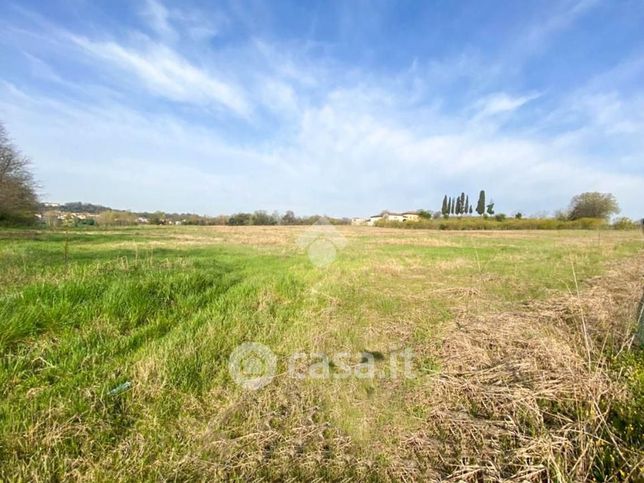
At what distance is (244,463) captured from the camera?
2334mm

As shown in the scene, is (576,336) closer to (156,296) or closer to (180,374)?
(180,374)

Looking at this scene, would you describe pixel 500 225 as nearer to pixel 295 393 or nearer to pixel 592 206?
pixel 592 206

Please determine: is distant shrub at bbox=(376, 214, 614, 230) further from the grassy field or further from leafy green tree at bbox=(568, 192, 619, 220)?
the grassy field

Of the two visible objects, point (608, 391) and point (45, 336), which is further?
point (45, 336)

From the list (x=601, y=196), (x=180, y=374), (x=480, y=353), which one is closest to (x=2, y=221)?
(x=180, y=374)

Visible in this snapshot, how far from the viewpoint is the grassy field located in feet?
7.63

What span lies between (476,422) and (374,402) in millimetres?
1034

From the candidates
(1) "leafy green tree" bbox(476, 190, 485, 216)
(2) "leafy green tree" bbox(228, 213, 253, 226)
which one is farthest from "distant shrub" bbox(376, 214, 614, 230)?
(2) "leafy green tree" bbox(228, 213, 253, 226)
